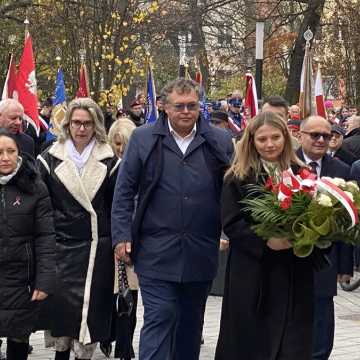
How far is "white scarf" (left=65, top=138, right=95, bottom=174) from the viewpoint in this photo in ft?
24.6

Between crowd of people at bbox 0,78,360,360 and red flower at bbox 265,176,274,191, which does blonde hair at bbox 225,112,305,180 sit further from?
red flower at bbox 265,176,274,191

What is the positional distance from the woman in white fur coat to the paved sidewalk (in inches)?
35.7

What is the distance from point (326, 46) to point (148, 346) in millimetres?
22816

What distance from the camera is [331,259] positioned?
7289 millimetres

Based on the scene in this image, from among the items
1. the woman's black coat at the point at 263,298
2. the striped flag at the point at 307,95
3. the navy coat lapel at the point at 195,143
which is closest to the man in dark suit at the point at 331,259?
the navy coat lapel at the point at 195,143

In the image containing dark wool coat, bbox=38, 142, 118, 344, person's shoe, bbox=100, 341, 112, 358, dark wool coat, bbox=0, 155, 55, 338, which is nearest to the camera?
dark wool coat, bbox=0, 155, 55, 338

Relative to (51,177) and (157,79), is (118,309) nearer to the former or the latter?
(51,177)

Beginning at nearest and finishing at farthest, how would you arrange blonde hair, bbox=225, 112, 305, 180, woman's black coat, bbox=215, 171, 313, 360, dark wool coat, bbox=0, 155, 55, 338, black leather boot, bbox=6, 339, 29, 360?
woman's black coat, bbox=215, 171, 313, 360
blonde hair, bbox=225, 112, 305, 180
dark wool coat, bbox=0, 155, 55, 338
black leather boot, bbox=6, 339, 29, 360

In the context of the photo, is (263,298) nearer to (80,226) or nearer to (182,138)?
(182,138)

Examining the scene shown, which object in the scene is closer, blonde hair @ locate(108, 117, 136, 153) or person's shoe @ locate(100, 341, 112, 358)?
person's shoe @ locate(100, 341, 112, 358)

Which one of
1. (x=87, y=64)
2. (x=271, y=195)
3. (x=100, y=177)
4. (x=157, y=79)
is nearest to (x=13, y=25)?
(x=87, y=64)

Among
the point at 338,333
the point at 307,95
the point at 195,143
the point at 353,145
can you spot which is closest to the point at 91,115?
the point at 195,143

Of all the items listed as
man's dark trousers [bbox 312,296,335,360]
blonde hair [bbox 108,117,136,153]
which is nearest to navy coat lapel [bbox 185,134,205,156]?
man's dark trousers [bbox 312,296,335,360]

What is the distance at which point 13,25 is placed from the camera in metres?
29.4
